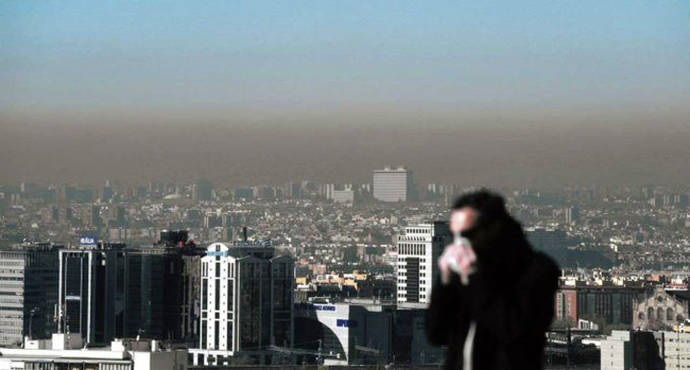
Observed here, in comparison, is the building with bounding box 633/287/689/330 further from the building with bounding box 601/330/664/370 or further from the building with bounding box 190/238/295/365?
the building with bounding box 190/238/295/365

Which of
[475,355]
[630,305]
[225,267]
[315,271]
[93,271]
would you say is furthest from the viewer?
[315,271]

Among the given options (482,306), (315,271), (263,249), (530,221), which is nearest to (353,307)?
(263,249)

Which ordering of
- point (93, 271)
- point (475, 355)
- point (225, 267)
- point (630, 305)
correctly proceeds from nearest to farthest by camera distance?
point (475, 355), point (225, 267), point (93, 271), point (630, 305)

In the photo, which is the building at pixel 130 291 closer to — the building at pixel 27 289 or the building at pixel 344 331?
the building at pixel 27 289

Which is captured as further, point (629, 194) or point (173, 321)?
point (629, 194)

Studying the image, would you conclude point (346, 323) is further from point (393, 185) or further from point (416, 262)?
point (393, 185)

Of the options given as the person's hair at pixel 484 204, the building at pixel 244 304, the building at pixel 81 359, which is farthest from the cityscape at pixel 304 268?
the person's hair at pixel 484 204

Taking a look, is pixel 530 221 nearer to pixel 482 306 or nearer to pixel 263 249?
pixel 263 249

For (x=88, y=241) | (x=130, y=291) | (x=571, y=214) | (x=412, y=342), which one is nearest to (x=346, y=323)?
(x=412, y=342)
